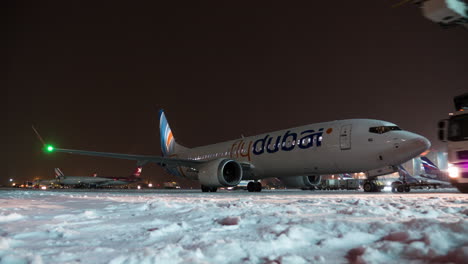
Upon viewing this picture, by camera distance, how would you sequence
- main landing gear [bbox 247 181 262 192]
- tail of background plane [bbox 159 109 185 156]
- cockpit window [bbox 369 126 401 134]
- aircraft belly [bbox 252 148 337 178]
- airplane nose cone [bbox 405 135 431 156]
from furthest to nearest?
tail of background plane [bbox 159 109 185 156], main landing gear [bbox 247 181 262 192], aircraft belly [bbox 252 148 337 178], cockpit window [bbox 369 126 401 134], airplane nose cone [bbox 405 135 431 156]

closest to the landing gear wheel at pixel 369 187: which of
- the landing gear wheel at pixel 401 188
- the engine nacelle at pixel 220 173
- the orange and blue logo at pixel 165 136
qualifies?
the landing gear wheel at pixel 401 188

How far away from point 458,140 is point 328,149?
554 centimetres

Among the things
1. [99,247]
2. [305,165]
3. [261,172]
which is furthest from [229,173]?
[99,247]

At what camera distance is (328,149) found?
14.4 meters

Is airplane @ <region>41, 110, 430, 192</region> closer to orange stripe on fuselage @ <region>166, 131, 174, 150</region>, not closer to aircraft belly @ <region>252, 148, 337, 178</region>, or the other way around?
aircraft belly @ <region>252, 148, 337, 178</region>

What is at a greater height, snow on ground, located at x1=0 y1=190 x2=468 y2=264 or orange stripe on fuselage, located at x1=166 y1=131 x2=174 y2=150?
orange stripe on fuselage, located at x1=166 y1=131 x2=174 y2=150

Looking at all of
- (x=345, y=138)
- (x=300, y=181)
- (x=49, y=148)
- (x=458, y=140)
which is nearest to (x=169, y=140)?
(x=49, y=148)

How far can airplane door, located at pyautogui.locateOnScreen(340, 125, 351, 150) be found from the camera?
13.9 metres

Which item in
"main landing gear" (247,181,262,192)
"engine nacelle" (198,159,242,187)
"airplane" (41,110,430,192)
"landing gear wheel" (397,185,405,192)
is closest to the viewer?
"airplane" (41,110,430,192)

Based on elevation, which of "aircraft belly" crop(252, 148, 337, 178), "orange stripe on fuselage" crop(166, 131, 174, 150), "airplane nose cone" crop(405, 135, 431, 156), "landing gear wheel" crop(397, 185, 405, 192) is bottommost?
"landing gear wheel" crop(397, 185, 405, 192)

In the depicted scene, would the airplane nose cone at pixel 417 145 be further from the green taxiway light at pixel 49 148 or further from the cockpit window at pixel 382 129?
the green taxiway light at pixel 49 148

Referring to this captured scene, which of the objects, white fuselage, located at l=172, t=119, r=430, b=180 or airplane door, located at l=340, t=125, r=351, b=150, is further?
airplane door, located at l=340, t=125, r=351, b=150

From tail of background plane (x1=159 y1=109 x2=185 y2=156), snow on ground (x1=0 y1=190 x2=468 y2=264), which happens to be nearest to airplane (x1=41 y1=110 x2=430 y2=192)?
tail of background plane (x1=159 y1=109 x2=185 y2=156)

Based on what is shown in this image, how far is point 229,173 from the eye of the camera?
18.2 metres
